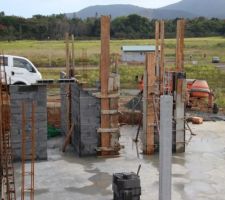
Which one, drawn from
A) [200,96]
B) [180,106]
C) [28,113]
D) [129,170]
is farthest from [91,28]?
[129,170]

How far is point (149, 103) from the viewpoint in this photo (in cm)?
1555

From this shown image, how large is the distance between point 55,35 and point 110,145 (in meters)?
59.4

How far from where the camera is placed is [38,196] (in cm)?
1205

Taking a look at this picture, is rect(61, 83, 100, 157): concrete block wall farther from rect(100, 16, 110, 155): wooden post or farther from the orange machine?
the orange machine

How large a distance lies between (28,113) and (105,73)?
2499 mm

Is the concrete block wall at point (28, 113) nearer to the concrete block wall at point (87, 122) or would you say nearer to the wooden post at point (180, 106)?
the concrete block wall at point (87, 122)

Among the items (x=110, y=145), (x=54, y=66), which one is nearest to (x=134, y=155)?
(x=110, y=145)

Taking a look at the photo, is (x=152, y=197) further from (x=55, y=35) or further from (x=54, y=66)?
(x=55, y=35)

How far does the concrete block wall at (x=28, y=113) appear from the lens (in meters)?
14.7

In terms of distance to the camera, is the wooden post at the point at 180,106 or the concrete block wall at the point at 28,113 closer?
the concrete block wall at the point at 28,113

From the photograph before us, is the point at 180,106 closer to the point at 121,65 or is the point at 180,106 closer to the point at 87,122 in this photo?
the point at 87,122

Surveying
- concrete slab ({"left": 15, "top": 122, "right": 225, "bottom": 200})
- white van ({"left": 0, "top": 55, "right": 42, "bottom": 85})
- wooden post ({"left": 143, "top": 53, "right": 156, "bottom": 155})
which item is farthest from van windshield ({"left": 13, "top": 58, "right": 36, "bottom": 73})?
wooden post ({"left": 143, "top": 53, "right": 156, "bottom": 155})

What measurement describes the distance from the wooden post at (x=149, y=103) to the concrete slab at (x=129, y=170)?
0.49 metres

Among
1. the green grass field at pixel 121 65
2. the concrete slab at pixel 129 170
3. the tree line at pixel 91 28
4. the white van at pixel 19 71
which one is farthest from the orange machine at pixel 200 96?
the tree line at pixel 91 28
